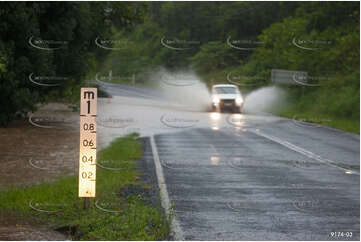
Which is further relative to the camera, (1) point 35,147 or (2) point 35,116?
(2) point 35,116

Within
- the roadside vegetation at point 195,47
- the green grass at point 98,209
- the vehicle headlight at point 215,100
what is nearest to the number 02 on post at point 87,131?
the green grass at point 98,209

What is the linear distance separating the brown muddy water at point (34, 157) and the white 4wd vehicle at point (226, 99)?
33.3 ft

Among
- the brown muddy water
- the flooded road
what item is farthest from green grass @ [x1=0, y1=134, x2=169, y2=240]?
the flooded road

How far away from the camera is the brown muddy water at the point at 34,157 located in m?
8.96

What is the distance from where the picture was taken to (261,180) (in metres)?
14.1

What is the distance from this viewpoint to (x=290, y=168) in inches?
640

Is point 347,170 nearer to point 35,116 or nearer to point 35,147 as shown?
point 35,147

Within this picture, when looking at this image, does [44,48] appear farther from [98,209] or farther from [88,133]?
[88,133]

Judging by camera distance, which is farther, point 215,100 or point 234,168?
point 215,100

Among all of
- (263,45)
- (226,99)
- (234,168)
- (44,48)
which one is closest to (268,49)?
(263,45)

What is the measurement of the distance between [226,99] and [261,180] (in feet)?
76.3

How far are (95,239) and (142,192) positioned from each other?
3.77 m

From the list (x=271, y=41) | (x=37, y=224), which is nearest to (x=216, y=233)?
(x=37, y=224)

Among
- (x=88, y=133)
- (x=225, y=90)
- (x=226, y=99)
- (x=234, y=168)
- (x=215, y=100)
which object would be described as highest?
(x=88, y=133)
